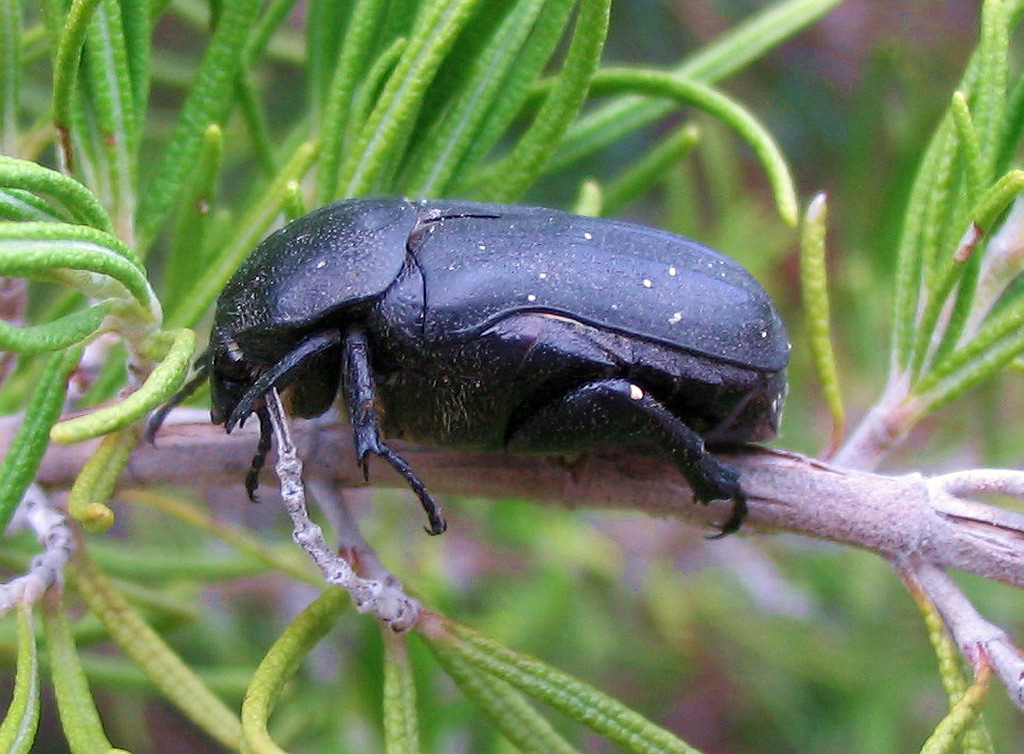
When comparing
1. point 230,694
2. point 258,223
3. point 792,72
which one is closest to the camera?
point 258,223

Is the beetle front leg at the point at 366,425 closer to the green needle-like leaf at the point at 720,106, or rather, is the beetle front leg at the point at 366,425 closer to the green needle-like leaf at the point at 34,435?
the green needle-like leaf at the point at 34,435

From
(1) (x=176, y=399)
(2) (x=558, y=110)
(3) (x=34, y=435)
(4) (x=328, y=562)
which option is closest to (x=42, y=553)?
(3) (x=34, y=435)

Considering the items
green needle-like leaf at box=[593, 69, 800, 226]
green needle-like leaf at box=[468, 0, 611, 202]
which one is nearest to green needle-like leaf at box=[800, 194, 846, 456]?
green needle-like leaf at box=[593, 69, 800, 226]

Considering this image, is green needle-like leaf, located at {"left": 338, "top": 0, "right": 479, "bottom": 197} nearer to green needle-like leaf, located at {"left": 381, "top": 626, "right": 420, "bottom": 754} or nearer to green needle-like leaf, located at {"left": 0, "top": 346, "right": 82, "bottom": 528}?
green needle-like leaf, located at {"left": 0, "top": 346, "right": 82, "bottom": 528}

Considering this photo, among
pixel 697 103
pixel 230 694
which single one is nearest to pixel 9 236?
pixel 697 103

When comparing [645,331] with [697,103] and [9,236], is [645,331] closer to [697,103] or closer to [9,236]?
[697,103]

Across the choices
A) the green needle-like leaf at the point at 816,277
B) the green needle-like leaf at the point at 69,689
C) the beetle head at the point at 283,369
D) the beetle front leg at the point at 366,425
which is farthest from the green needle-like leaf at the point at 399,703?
the green needle-like leaf at the point at 816,277
